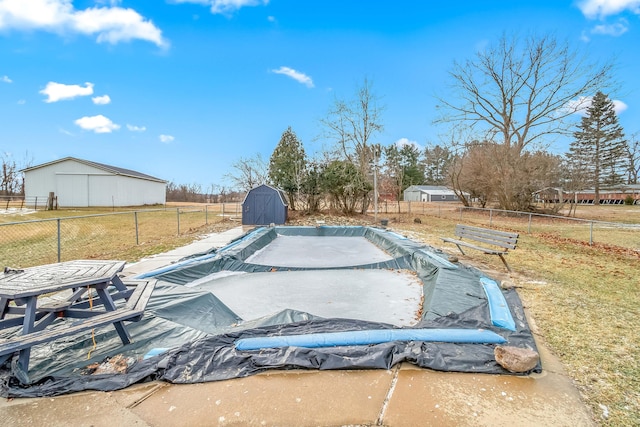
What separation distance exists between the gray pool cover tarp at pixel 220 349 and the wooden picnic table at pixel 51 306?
6.8 inches

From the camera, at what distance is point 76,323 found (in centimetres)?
231

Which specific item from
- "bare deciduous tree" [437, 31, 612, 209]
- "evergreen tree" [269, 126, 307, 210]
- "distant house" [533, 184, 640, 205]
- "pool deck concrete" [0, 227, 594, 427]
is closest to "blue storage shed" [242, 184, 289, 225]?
"evergreen tree" [269, 126, 307, 210]

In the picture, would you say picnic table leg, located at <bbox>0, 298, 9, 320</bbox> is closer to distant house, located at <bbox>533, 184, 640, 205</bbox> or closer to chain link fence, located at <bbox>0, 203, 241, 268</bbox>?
chain link fence, located at <bbox>0, 203, 241, 268</bbox>

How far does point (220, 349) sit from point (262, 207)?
34.3 feet

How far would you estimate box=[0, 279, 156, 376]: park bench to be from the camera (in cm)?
193

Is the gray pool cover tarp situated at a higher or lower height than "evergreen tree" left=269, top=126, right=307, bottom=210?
lower

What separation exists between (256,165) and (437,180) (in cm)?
3957

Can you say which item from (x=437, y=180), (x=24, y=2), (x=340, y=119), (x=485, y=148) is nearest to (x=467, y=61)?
(x=485, y=148)

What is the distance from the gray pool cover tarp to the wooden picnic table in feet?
0.57

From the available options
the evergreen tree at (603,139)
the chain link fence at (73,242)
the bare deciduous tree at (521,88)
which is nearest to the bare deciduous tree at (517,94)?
the bare deciduous tree at (521,88)

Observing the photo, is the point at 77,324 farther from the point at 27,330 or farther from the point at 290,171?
the point at 290,171

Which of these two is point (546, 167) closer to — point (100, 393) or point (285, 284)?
point (285, 284)

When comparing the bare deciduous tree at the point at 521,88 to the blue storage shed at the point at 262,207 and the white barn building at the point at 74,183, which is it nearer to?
the blue storage shed at the point at 262,207

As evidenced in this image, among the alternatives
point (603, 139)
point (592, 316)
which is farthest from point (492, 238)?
point (603, 139)
